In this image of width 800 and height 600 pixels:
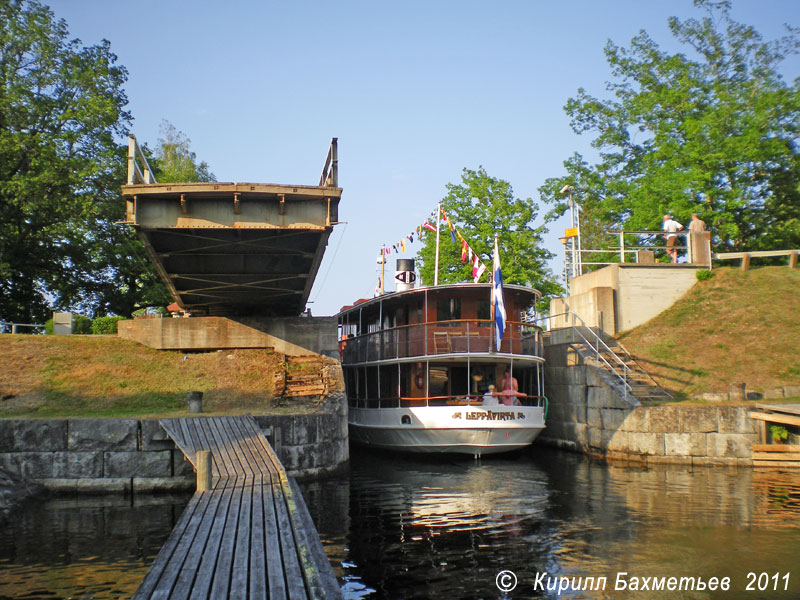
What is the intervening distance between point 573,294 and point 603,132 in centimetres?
1261

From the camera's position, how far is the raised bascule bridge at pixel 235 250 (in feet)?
52.5

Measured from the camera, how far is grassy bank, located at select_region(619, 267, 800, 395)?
21.0 m

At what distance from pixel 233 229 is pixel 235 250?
1942mm

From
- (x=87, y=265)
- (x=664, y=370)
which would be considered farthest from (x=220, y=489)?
(x=87, y=265)

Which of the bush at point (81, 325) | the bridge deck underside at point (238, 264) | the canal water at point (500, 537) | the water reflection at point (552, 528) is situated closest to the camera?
the canal water at point (500, 537)

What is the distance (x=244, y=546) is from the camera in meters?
7.53

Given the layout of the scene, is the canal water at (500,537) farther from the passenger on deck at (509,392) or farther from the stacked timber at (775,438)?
the passenger on deck at (509,392)

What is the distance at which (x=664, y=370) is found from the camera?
2220 centimetres

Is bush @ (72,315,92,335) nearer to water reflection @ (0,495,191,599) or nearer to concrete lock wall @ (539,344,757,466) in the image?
water reflection @ (0,495,191,599)

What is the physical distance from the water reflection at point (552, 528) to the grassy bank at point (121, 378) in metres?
4.82

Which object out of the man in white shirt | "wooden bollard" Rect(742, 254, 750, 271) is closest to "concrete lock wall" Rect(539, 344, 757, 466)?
the man in white shirt

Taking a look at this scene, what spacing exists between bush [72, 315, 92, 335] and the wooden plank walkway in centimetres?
2019

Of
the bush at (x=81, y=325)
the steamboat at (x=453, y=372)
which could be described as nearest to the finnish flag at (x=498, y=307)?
the steamboat at (x=453, y=372)

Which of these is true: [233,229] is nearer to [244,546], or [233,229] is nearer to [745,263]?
[244,546]
